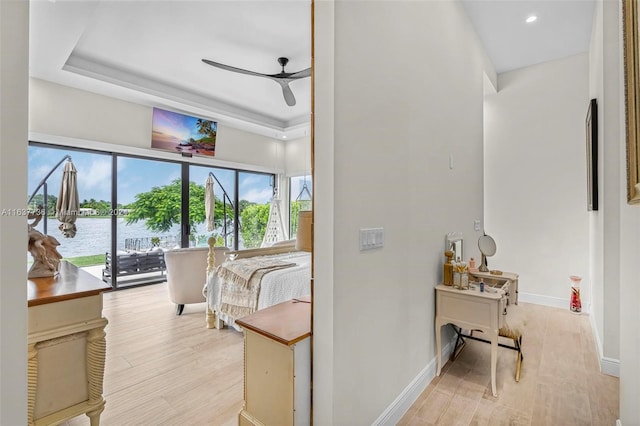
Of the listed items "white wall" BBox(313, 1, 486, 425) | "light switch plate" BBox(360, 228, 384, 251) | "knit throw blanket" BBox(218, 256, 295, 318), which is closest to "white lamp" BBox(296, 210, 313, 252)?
"white wall" BBox(313, 1, 486, 425)

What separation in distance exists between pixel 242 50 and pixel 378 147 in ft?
9.71

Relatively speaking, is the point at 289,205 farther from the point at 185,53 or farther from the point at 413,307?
the point at 413,307

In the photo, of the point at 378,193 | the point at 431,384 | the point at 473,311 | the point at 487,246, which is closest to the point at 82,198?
the point at 378,193

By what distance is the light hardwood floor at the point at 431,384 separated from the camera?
1.86 meters

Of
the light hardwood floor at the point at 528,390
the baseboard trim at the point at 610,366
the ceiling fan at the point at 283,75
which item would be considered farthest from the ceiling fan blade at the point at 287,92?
the baseboard trim at the point at 610,366

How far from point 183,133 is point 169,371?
4.12 metres

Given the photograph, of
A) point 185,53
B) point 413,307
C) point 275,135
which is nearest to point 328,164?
point 413,307

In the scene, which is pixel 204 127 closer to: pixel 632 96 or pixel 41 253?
pixel 41 253

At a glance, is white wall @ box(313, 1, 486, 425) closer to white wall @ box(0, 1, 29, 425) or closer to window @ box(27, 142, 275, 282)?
white wall @ box(0, 1, 29, 425)

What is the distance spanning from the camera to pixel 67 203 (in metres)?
3.93

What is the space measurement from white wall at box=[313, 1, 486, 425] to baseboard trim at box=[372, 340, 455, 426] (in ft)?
0.09

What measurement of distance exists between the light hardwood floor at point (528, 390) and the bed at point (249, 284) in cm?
A: 142

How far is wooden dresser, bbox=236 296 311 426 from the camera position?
1.41m

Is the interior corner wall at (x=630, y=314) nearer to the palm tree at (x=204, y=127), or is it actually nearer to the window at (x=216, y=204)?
the palm tree at (x=204, y=127)
